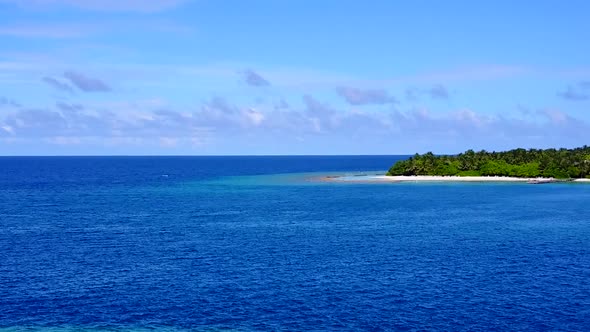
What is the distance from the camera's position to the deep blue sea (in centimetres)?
6147

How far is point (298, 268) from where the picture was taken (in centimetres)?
8150

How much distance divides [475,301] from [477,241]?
3522 centimetres

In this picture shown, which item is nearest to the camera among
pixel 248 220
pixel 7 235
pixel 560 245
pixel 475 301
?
pixel 475 301

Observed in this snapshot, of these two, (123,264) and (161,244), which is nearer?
(123,264)

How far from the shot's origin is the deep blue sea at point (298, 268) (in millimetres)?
61469

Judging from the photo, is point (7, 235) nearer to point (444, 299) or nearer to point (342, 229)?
point (342, 229)

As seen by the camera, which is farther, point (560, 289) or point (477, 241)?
point (477, 241)

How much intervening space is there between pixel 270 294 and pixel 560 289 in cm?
3227

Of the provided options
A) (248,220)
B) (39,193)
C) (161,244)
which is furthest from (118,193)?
(161,244)

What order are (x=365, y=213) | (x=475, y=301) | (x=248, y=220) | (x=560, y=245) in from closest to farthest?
(x=475, y=301) → (x=560, y=245) → (x=248, y=220) → (x=365, y=213)

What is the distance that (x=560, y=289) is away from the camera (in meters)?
69.6

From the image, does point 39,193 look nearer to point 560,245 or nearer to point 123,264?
point 123,264

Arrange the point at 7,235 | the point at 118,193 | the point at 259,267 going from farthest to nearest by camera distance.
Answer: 1. the point at 118,193
2. the point at 7,235
3. the point at 259,267

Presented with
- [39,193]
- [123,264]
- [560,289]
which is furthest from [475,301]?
[39,193]
